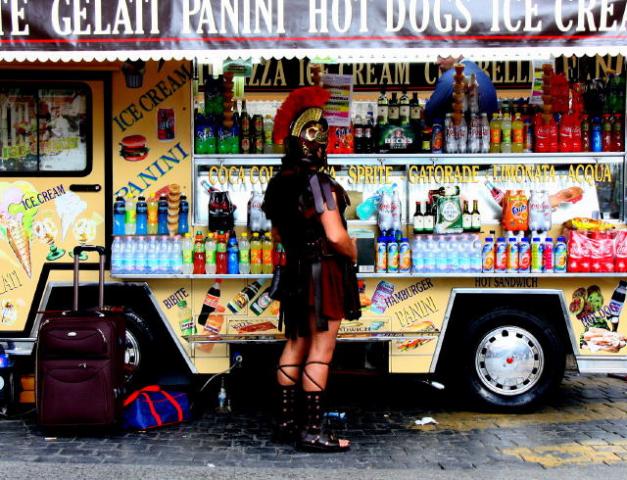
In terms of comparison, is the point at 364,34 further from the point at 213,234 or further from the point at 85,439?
the point at 85,439

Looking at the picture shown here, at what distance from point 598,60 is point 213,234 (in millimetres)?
3223

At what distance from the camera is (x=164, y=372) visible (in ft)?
20.8

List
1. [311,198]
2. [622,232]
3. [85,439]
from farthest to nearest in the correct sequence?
1. [622,232]
2. [85,439]
3. [311,198]

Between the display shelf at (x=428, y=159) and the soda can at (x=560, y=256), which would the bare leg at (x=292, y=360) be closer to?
the display shelf at (x=428, y=159)

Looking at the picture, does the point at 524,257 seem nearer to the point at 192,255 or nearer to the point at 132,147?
the point at 192,255

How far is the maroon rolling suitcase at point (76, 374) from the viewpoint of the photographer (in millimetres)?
5422

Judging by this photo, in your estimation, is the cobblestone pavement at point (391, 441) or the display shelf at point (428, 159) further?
the display shelf at point (428, 159)

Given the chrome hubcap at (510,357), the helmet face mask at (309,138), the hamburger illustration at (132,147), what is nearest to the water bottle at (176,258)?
the hamburger illustration at (132,147)

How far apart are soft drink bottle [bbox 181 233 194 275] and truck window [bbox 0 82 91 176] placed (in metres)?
0.92

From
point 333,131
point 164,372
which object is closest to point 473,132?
point 333,131

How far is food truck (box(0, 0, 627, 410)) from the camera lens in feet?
19.7

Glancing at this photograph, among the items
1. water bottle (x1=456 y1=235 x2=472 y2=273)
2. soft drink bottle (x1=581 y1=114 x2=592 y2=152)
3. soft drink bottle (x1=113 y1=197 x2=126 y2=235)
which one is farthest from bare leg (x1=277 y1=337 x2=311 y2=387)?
soft drink bottle (x1=581 y1=114 x2=592 y2=152)

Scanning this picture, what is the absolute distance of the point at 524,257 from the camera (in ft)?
19.6

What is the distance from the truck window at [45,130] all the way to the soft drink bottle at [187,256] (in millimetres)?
919
